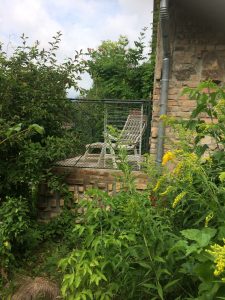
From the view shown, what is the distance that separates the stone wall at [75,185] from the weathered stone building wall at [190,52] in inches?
51.5

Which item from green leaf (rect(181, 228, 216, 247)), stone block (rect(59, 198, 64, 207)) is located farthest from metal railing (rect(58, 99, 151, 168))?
green leaf (rect(181, 228, 216, 247))

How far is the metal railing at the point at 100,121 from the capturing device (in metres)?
5.68

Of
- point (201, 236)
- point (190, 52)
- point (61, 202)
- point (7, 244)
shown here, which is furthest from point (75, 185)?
point (201, 236)

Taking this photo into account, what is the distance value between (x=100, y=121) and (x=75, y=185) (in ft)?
3.47

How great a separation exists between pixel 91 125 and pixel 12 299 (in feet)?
9.78

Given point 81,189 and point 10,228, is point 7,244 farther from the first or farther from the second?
point 81,189

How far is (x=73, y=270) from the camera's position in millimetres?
2986

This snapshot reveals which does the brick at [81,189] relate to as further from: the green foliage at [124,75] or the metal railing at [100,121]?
the green foliage at [124,75]

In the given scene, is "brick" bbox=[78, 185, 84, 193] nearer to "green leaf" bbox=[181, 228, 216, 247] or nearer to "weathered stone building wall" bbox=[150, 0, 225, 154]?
"weathered stone building wall" bbox=[150, 0, 225, 154]

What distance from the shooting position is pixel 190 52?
488 centimetres

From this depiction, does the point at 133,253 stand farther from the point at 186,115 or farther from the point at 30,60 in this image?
the point at 30,60

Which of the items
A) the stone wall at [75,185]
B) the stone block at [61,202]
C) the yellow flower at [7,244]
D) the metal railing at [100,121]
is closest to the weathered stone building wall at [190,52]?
the metal railing at [100,121]

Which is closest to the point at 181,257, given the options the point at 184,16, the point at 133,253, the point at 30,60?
the point at 133,253

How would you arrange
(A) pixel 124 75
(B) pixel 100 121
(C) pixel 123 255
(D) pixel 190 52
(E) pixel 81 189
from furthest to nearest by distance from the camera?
1. (A) pixel 124 75
2. (B) pixel 100 121
3. (E) pixel 81 189
4. (D) pixel 190 52
5. (C) pixel 123 255
